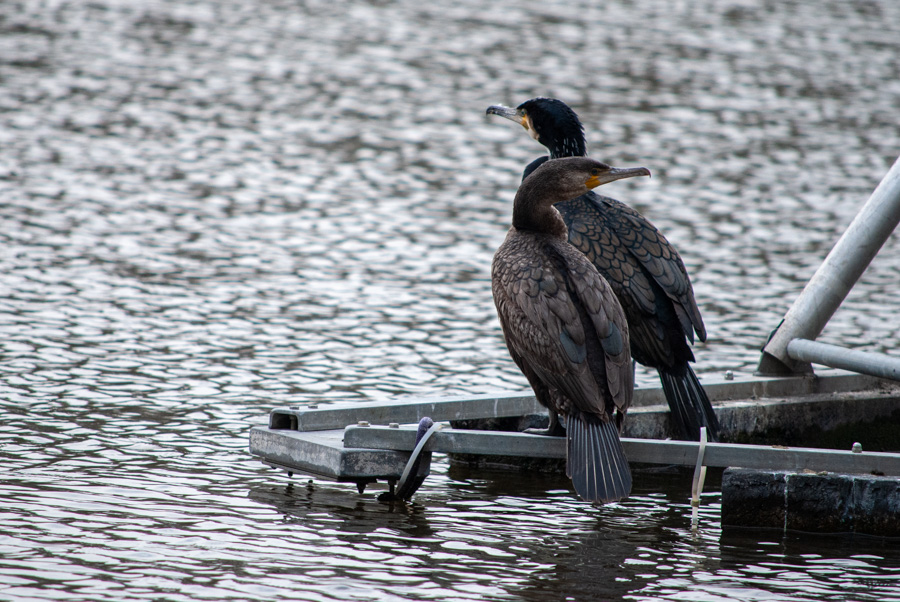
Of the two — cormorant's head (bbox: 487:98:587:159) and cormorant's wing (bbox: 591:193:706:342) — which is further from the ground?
cormorant's head (bbox: 487:98:587:159)

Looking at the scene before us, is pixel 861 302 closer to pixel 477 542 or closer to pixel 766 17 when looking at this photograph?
pixel 477 542

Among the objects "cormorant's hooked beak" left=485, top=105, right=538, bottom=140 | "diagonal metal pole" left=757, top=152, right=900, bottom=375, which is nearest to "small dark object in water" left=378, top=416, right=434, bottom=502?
"cormorant's hooked beak" left=485, top=105, right=538, bottom=140

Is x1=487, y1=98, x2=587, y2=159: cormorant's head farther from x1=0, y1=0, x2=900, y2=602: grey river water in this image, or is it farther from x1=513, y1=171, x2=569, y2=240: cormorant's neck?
x1=0, y1=0, x2=900, y2=602: grey river water

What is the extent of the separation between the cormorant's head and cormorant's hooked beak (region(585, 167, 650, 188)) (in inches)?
48.7

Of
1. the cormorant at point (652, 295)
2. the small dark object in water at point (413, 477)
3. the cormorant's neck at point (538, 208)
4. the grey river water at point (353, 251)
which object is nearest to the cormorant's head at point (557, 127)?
the cormorant at point (652, 295)

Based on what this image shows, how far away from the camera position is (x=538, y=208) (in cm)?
589

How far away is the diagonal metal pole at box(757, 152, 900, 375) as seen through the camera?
22.6 ft

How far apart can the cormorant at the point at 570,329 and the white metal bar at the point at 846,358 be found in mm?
1537

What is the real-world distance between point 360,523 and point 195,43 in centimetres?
1541

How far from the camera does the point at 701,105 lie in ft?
57.6

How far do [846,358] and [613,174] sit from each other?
5.77 feet

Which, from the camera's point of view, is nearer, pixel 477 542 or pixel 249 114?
pixel 477 542

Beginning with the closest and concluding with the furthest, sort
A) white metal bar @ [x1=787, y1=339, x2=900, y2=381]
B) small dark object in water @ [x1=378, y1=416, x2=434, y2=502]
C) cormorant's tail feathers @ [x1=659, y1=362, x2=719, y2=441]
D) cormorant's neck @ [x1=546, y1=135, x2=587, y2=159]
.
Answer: small dark object in water @ [x1=378, y1=416, x2=434, y2=502], cormorant's tail feathers @ [x1=659, y1=362, x2=719, y2=441], white metal bar @ [x1=787, y1=339, x2=900, y2=381], cormorant's neck @ [x1=546, y1=135, x2=587, y2=159]

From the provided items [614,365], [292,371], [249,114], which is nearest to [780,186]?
[249,114]
